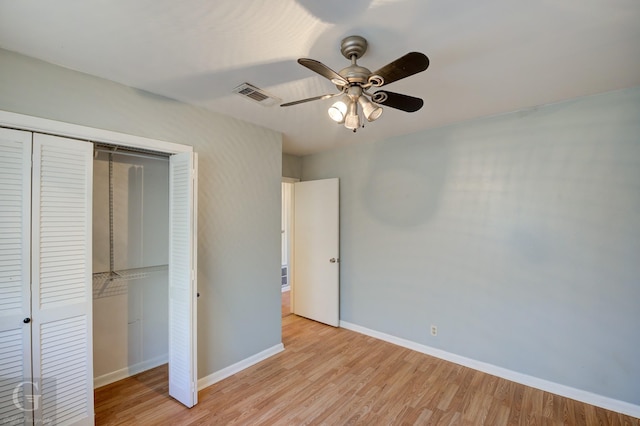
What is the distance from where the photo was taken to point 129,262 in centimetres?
273

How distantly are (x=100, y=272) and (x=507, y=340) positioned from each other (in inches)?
151

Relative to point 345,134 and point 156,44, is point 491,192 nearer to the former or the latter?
point 345,134

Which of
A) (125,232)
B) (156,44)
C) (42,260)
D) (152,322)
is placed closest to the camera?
(156,44)

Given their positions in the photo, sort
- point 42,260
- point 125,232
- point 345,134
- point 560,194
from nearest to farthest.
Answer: point 42,260 < point 560,194 < point 125,232 < point 345,134

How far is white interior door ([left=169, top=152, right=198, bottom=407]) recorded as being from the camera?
2.31 meters

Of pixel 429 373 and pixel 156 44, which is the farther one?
pixel 429 373

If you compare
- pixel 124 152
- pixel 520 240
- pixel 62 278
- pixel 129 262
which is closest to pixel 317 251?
pixel 129 262

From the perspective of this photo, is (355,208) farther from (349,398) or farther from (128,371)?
(128,371)

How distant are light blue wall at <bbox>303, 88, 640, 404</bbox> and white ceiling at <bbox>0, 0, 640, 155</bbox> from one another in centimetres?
45

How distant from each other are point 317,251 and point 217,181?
1.94 metres

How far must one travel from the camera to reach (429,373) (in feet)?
9.34

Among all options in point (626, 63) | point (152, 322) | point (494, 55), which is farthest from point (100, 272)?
point (626, 63)

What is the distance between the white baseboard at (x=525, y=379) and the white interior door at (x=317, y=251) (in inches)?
32.6

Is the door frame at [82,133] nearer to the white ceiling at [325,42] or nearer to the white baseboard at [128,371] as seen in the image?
the white ceiling at [325,42]
